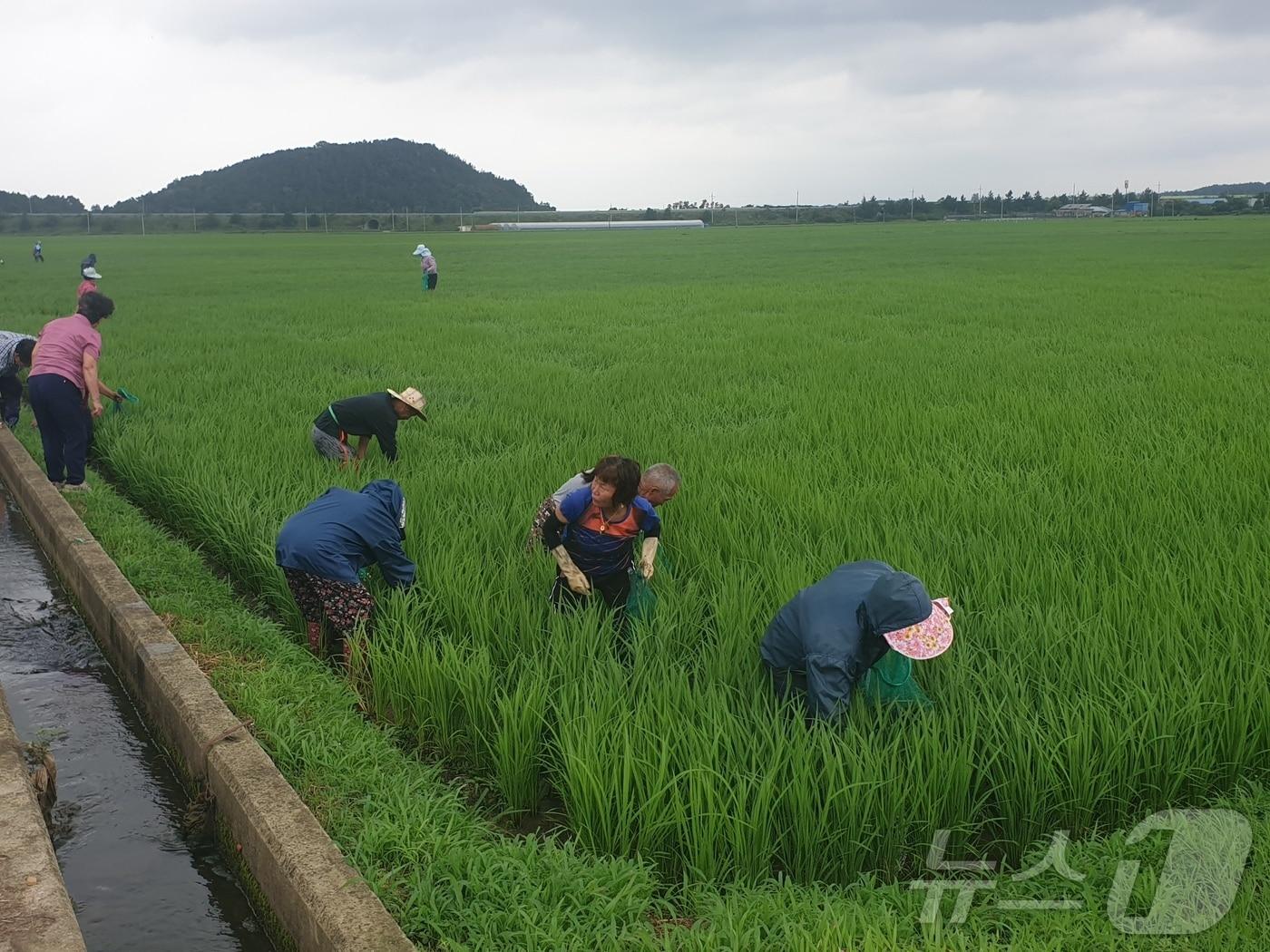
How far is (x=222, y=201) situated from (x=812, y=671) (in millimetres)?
109639

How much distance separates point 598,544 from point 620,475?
38cm

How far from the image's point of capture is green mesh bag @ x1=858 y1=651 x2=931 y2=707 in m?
3.17

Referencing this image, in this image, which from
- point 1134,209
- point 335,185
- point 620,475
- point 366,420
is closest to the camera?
point 620,475

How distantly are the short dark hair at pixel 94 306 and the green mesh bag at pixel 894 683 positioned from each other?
530 cm

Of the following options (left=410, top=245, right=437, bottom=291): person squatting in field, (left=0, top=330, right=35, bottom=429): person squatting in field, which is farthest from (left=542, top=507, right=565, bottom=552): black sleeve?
(left=410, top=245, right=437, bottom=291): person squatting in field

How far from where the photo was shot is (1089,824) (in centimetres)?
297

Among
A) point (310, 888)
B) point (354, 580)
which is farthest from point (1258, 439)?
point (310, 888)

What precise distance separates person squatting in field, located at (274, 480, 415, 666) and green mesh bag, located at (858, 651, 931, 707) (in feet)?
6.37

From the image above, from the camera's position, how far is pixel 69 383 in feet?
21.4

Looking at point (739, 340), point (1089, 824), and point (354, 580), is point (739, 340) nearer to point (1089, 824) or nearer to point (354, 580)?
point (354, 580)

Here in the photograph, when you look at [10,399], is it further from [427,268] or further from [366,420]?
[427,268]

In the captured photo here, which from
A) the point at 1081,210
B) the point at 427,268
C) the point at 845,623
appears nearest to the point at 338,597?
the point at 845,623

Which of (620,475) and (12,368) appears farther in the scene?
(12,368)

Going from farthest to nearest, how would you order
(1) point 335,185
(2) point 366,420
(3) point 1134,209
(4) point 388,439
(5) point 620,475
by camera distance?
(1) point 335,185
(3) point 1134,209
(4) point 388,439
(2) point 366,420
(5) point 620,475
